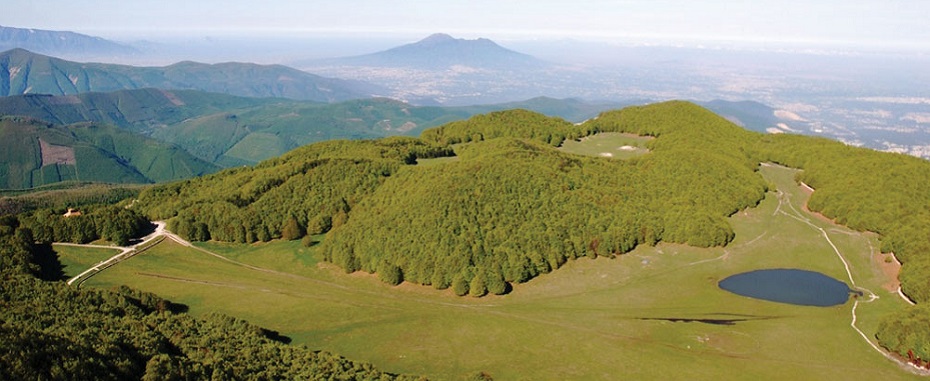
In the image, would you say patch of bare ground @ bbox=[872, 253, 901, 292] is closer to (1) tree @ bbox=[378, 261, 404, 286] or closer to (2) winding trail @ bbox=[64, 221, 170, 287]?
(1) tree @ bbox=[378, 261, 404, 286]

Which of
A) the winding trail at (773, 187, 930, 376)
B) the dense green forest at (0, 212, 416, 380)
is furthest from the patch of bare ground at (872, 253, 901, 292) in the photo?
the dense green forest at (0, 212, 416, 380)

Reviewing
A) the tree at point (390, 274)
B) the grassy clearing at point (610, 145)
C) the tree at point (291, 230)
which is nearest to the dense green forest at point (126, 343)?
the tree at point (390, 274)

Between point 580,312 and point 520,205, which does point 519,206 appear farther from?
point 580,312

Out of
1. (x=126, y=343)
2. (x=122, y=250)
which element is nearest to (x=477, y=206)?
(x=126, y=343)

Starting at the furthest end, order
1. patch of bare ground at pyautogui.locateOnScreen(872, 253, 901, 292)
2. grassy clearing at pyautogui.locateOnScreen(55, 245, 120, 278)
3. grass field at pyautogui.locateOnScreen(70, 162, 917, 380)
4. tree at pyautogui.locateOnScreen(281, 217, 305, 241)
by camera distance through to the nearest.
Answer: tree at pyautogui.locateOnScreen(281, 217, 305, 241) < grassy clearing at pyautogui.locateOnScreen(55, 245, 120, 278) < patch of bare ground at pyautogui.locateOnScreen(872, 253, 901, 292) < grass field at pyautogui.locateOnScreen(70, 162, 917, 380)

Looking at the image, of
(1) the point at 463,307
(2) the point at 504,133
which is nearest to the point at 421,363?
(1) the point at 463,307

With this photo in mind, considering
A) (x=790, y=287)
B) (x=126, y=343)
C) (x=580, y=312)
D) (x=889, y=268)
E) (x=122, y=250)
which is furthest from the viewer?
(x=122, y=250)
